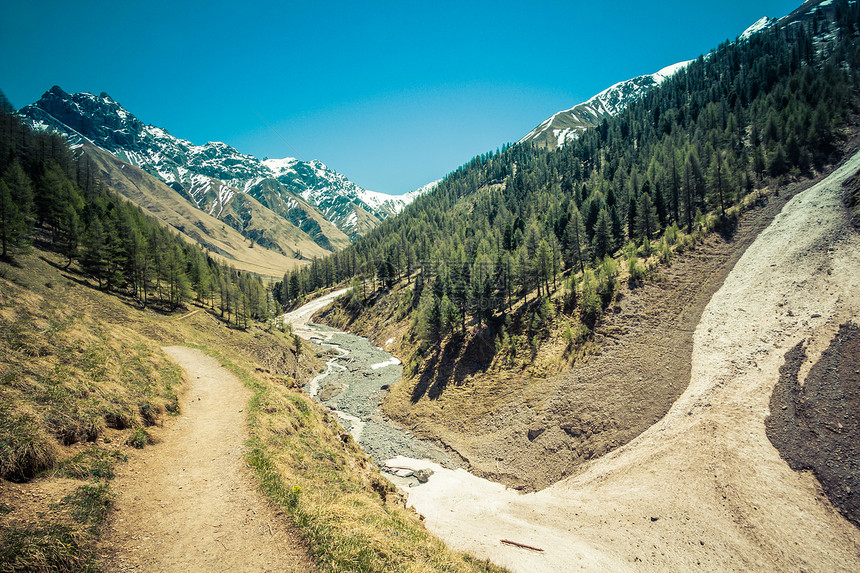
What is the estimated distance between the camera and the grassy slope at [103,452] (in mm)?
6859

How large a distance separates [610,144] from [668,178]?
8308 cm

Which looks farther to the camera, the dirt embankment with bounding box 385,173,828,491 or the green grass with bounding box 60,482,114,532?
the dirt embankment with bounding box 385,173,828,491

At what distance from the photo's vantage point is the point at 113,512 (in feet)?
26.3

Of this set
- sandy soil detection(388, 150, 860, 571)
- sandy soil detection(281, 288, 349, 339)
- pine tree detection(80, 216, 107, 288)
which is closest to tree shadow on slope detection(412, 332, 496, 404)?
sandy soil detection(388, 150, 860, 571)

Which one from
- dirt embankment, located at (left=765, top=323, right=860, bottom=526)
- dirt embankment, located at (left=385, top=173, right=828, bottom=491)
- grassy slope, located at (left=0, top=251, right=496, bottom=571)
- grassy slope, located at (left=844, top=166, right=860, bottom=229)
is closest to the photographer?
grassy slope, located at (left=0, top=251, right=496, bottom=571)

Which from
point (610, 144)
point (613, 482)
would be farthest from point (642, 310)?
point (610, 144)

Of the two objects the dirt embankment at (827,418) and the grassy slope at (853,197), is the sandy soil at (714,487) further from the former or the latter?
the grassy slope at (853,197)

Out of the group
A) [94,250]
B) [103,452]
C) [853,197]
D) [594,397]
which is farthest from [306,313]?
[853,197]

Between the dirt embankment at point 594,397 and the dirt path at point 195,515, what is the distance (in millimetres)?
23779

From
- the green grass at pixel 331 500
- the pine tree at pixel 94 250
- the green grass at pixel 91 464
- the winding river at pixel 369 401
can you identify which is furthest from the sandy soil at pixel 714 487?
the pine tree at pixel 94 250

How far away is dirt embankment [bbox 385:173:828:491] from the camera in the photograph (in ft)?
89.1

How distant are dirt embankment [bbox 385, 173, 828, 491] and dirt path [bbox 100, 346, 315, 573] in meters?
23.8

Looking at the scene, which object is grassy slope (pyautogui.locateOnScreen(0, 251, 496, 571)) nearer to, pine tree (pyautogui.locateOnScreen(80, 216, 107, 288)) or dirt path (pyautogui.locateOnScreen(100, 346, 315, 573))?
dirt path (pyautogui.locateOnScreen(100, 346, 315, 573))

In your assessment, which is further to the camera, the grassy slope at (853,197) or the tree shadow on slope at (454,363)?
the tree shadow on slope at (454,363)
